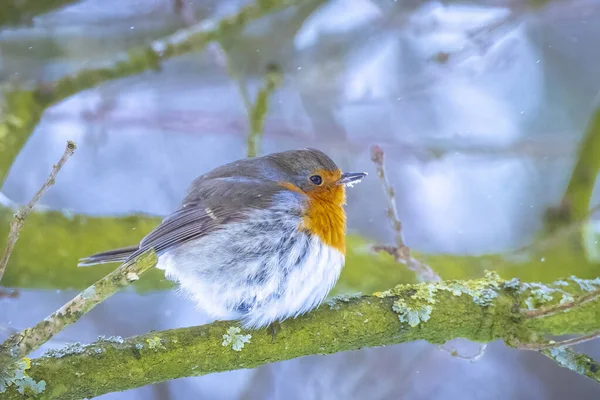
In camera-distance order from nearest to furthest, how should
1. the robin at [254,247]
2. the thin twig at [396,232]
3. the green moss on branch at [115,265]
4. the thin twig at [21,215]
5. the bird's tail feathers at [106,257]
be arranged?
the thin twig at [21,215]
the robin at [254,247]
the thin twig at [396,232]
the bird's tail feathers at [106,257]
the green moss on branch at [115,265]

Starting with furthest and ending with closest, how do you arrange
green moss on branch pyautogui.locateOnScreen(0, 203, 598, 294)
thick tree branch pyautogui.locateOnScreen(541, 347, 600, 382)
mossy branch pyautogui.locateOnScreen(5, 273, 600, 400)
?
1. green moss on branch pyautogui.locateOnScreen(0, 203, 598, 294)
2. thick tree branch pyautogui.locateOnScreen(541, 347, 600, 382)
3. mossy branch pyautogui.locateOnScreen(5, 273, 600, 400)

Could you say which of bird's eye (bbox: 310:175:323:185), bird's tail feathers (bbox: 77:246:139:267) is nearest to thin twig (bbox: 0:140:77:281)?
bird's tail feathers (bbox: 77:246:139:267)

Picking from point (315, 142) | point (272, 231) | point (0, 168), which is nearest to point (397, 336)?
point (272, 231)

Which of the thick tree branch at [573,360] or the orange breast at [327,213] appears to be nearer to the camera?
the thick tree branch at [573,360]

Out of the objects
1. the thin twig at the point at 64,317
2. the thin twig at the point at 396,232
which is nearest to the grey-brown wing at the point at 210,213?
the thin twig at the point at 396,232

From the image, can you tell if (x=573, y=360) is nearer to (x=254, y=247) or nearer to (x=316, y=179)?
(x=254, y=247)

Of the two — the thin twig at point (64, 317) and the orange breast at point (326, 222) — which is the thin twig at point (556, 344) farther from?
the thin twig at point (64, 317)

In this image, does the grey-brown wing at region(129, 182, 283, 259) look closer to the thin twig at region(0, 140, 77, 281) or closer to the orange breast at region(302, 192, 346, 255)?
the orange breast at region(302, 192, 346, 255)
